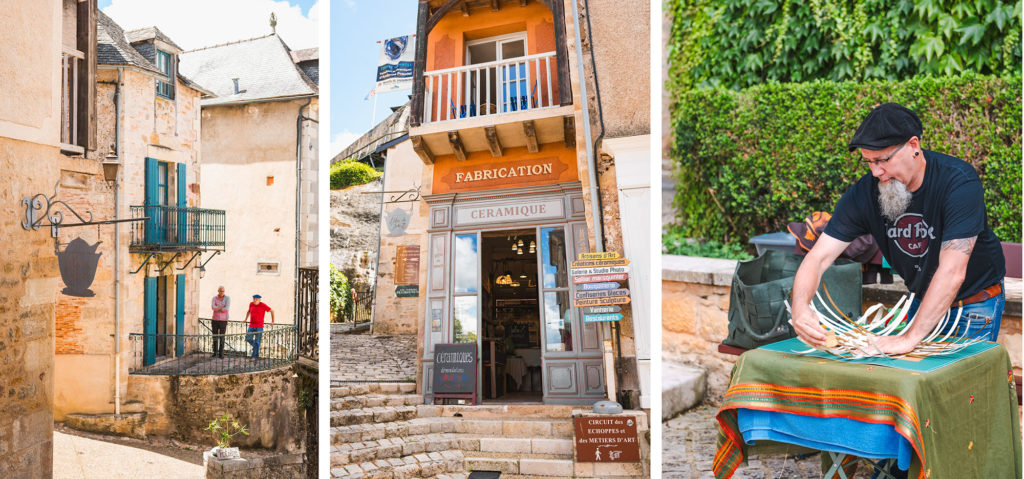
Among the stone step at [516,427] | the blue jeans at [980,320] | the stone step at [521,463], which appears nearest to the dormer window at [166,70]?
the stone step at [516,427]

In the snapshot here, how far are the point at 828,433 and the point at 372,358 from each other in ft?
6.81

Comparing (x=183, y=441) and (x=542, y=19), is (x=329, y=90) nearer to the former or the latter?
(x=542, y=19)

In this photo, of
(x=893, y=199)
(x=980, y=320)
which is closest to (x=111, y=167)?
(x=893, y=199)

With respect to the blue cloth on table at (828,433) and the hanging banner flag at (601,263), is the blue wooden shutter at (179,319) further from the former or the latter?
the blue cloth on table at (828,433)

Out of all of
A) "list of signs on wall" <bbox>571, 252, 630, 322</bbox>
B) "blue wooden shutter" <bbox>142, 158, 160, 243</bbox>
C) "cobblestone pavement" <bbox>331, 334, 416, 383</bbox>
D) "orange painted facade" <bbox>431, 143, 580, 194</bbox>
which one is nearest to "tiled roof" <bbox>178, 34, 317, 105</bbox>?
"blue wooden shutter" <bbox>142, 158, 160, 243</bbox>

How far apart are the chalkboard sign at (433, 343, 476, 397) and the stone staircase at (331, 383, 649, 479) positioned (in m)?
0.09

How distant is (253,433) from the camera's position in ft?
10.5

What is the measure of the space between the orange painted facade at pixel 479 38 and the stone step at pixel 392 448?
1.50 m

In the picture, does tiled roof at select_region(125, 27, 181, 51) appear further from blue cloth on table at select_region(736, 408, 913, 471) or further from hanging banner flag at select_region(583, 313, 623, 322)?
blue cloth on table at select_region(736, 408, 913, 471)

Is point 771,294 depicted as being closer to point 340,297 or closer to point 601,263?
point 601,263

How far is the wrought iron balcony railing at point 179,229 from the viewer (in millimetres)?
3043

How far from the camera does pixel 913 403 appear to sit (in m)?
1.56

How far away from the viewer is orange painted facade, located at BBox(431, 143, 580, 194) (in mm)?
3098

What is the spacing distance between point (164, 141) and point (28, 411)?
52.4 inches
